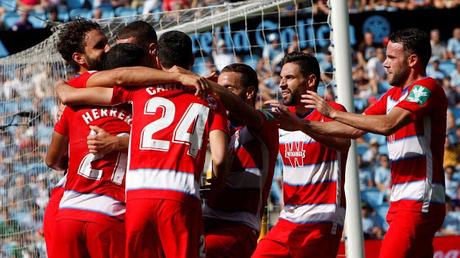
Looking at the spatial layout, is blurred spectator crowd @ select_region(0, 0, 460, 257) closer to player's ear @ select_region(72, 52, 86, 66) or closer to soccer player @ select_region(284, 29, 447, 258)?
player's ear @ select_region(72, 52, 86, 66)

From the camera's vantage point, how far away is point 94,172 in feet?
22.5

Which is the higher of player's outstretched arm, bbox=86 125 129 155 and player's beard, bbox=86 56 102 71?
player's beard, bbox=86 56 102 71

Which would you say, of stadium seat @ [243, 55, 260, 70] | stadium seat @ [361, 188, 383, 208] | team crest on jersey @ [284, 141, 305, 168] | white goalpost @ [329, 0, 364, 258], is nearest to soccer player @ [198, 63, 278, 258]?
team crest on jersey @ [284, 141, 305, 168]

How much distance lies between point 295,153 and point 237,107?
1198mm

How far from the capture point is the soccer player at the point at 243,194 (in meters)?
7.43

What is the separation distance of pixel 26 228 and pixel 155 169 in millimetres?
5643

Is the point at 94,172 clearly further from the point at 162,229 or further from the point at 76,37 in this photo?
the point at 76,37

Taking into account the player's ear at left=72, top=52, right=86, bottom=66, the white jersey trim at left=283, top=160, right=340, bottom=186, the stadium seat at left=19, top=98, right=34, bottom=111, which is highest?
the player's ear at left=72, top=52, right=86, bottom=66

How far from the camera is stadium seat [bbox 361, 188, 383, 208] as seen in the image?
17.6 meters

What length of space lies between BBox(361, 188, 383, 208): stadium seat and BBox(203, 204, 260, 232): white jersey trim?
33.8 feet

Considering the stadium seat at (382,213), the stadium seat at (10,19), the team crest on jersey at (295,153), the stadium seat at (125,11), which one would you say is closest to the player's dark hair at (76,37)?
the team crest on jersey at (295,153)

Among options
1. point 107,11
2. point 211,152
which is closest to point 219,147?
point 211,152

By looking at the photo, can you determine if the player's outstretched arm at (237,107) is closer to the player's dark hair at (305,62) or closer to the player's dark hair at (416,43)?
the player's dark hair at (305,62)

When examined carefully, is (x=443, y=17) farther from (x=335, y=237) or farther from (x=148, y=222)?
(x=148, y=222)
